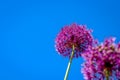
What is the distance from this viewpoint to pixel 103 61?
298 inches

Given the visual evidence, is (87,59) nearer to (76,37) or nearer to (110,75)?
(110,75)

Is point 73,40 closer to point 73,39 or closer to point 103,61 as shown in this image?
point 73,39

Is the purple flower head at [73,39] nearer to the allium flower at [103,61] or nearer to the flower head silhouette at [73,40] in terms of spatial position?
the flower head silhouette at [73,40]

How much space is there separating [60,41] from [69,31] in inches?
21.3

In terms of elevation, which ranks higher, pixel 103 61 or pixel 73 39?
pixel 73 39

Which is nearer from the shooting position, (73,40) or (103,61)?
(103,61)

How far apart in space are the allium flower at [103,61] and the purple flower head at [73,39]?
16.6 ft

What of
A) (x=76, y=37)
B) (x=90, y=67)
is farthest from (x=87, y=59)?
(x=76, y=37)

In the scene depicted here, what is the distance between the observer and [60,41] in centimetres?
1302

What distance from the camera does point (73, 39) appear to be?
12891mm

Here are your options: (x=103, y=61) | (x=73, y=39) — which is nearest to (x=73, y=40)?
(x=73, y=39)

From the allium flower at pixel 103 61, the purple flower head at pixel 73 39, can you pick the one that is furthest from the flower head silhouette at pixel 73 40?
the allium flower at pixel 103 61

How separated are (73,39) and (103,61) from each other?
5.37m

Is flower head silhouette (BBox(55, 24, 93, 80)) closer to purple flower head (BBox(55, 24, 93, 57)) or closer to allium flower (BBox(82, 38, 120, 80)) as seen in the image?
purple flower head (BBox(55, 24, 93, 57))
